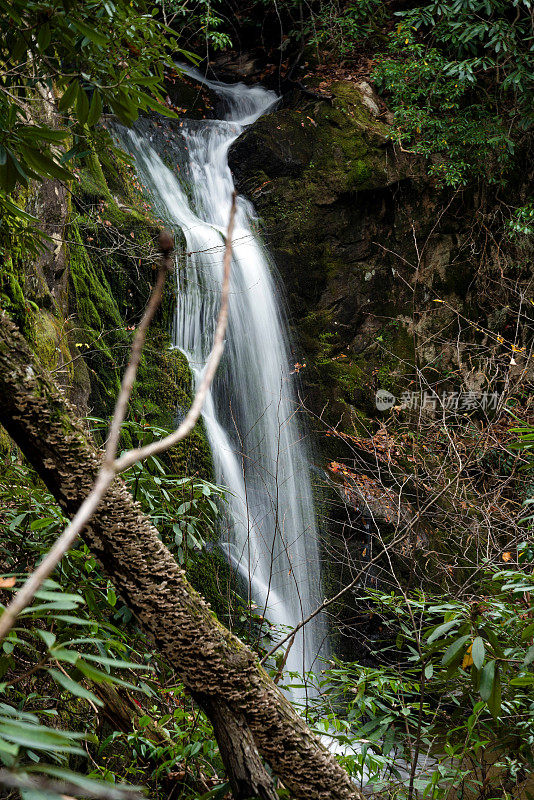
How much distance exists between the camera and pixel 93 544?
134cm

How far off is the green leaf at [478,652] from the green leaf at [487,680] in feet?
0.18

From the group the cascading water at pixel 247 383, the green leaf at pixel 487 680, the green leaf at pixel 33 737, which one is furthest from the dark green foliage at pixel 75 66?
the cascading water at pixel 247 383

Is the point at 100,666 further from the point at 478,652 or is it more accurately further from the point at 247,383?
the point at 247,383

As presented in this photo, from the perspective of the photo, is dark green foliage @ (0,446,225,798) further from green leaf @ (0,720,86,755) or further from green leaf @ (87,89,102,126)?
green leaf @ (87,89,102,126)

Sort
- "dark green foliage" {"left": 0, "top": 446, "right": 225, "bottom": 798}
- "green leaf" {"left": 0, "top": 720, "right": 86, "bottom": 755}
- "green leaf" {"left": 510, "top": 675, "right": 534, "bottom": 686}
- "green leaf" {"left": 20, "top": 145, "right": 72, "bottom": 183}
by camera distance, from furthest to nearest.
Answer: "dark green foliage" {"left": 0, "top": 446, "right": 225, "bottom": 798}, "green leaf" {"left": 510, "top": 675, "right": 534, "bottom": 686}, "green leaf" {"left": 20, "top": 145, "right": 72, "bottom": 183}, "green leaf" {"left": 0, "top": 720, "right": 86, "bottom": 755}

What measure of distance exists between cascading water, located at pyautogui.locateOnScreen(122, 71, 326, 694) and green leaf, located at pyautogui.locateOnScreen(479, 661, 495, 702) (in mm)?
3309

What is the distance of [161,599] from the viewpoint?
1.35m

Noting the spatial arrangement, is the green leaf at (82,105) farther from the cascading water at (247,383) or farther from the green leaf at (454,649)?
the cascading water at (247,383)

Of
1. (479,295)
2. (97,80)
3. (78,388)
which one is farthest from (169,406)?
(479,295)

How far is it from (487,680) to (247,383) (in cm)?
474

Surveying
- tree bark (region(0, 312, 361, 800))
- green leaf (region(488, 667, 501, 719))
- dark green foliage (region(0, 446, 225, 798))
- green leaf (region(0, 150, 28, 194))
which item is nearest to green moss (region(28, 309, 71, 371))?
dark green foliage (region(0, 446, 225, 798))

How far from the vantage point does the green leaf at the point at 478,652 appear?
4.97 ft

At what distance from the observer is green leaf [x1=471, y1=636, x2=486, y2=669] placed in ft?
4.97

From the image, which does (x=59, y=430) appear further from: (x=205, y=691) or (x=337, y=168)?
(x=337, y=168)
